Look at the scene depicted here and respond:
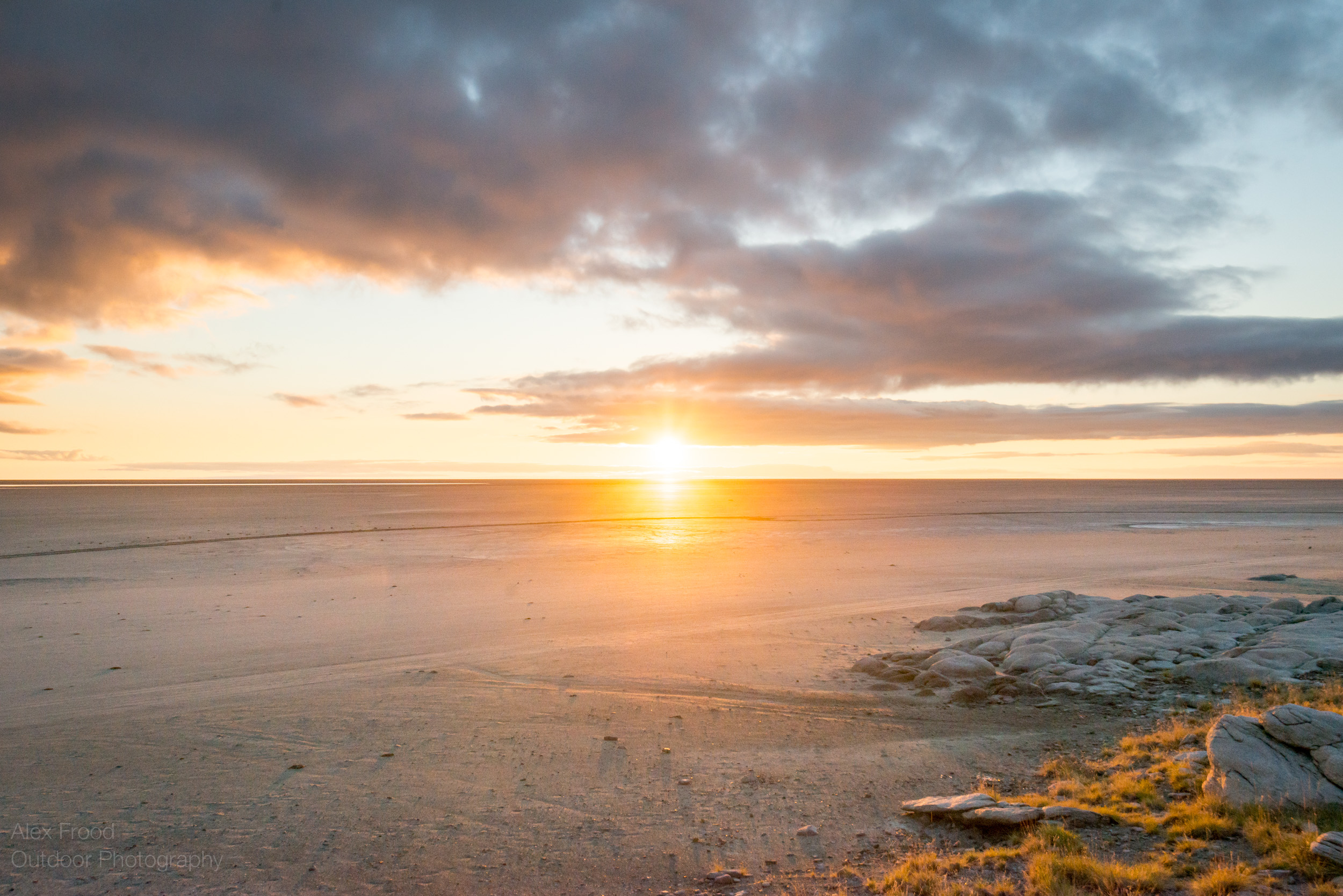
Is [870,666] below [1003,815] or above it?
below

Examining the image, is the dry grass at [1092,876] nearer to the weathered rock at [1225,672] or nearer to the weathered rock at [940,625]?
the weathered rock at [1225,672]

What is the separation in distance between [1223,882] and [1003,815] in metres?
2.12

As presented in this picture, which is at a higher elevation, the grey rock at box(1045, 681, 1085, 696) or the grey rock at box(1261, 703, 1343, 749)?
the grey rock at box(1261, 703, 1343, 749)

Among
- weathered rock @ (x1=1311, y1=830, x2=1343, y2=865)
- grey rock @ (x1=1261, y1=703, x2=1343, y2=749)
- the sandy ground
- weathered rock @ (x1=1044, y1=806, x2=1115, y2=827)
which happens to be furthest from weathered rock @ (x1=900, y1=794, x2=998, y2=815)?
grey rock @ (x1=1261, y1=703, x2=1343, y2=749)

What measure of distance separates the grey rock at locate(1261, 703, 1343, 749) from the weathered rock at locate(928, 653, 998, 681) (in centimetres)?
597

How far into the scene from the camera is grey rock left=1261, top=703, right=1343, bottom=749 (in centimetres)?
834

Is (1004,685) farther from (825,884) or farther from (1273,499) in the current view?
(1273,499)

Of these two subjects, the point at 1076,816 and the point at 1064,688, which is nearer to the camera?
the point at 1076,816

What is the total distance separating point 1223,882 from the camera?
6574mm

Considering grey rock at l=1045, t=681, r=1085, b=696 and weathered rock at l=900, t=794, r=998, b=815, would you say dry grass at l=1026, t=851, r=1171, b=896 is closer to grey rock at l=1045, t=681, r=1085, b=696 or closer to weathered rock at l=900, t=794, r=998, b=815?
weathered rock at l=900, t=794, r=998, b=815

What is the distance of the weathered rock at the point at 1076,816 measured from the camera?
327 inches

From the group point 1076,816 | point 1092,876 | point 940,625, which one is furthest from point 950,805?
point 940,625

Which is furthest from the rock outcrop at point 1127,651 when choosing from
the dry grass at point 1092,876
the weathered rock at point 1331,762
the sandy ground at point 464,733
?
the dry grass at point 1092,876

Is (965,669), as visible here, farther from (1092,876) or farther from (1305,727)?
(1092,876)
